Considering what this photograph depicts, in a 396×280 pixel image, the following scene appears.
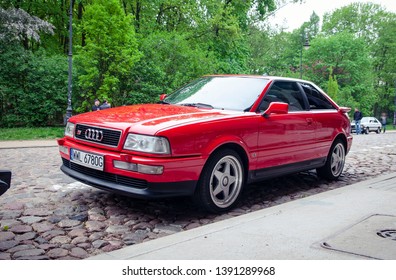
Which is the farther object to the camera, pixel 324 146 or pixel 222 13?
pixel 222 13

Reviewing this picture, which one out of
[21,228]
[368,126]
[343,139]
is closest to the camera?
[21,228]

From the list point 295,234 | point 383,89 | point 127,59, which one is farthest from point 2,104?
point 383,89

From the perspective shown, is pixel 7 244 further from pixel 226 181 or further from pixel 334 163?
pixel 334 163

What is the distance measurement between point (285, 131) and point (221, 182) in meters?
1.29

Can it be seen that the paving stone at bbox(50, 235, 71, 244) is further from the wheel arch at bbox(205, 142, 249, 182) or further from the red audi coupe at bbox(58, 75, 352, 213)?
the wheel arch at bbox(205, 142, 249, 182)

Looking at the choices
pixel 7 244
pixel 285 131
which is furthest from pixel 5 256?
pixel 285 131

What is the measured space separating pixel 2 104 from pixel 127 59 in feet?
22.8

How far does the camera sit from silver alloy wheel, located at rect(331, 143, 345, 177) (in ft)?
21.4

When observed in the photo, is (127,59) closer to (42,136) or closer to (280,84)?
(42,136)

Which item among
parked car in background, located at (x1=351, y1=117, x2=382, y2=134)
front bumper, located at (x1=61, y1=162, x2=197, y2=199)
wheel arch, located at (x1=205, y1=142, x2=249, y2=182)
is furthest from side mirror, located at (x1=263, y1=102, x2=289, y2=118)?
parked car in background, located at (x1=351, y1=117, x2=382, y2=134)

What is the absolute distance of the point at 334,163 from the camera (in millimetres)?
6562

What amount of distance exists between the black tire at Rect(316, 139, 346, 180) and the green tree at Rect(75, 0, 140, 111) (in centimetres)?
→ 1377

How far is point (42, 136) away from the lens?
1673cm

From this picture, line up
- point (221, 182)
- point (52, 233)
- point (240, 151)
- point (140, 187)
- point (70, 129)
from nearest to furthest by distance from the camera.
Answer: point (52, 233) → point (140, 187) → point (221, 182) → point (240, 151) → point (70, 129)
